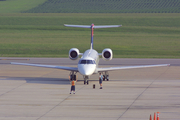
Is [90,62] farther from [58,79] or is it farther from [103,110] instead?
[103,110]

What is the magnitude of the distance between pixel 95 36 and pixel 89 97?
6420cm

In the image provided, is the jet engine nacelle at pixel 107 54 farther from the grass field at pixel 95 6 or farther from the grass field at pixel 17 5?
the grass field at pixel 17 5

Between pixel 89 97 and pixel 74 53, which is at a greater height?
pixel 74 53

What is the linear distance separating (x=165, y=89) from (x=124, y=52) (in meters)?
36.9

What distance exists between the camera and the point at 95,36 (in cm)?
8844

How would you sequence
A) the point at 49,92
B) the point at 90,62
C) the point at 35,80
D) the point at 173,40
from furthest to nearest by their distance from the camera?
the point at 173,40 < the point at 35,80 < the point at 90,62 < the point at 49,92

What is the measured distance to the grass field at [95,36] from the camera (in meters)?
66.4

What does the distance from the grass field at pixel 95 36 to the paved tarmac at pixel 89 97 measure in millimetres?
25955

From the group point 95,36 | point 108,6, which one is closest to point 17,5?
point 108,6

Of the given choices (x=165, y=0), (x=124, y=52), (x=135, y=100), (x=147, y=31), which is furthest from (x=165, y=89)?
(x=165, y=0)

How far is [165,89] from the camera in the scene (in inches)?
1107

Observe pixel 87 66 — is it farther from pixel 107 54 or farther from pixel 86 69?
pixel 107 54

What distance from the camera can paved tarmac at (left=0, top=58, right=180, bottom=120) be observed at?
64.7 feet

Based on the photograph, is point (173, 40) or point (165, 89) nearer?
point (165, 89)
